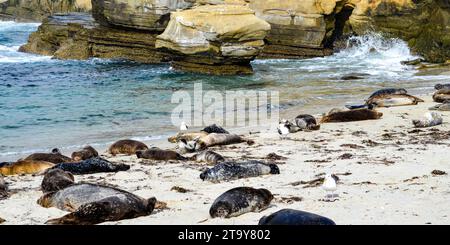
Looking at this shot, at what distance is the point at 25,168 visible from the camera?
9.38 m

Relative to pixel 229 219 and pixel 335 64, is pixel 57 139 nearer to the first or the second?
pixel 229 219

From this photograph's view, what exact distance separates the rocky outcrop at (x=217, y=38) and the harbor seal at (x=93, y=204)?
15.9m

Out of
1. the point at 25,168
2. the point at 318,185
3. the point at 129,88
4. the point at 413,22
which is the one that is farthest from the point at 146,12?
the point at 318,185

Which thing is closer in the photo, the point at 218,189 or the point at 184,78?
the point at 218,189

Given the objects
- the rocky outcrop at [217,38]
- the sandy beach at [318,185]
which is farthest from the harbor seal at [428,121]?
the rocky outcrop at [217,38]

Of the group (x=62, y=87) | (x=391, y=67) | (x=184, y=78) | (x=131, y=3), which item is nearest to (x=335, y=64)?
(x=391, y=67)

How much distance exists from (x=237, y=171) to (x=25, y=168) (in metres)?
3.30

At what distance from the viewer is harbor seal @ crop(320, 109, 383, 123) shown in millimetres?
13094

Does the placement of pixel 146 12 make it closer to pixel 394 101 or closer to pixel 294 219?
pixel 394 101

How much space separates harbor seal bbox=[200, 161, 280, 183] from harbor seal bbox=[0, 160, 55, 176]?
2.65 m

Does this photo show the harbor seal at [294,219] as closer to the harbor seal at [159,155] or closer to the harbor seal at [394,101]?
the harbor seal at [159,155]

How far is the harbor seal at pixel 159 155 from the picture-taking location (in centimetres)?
992
